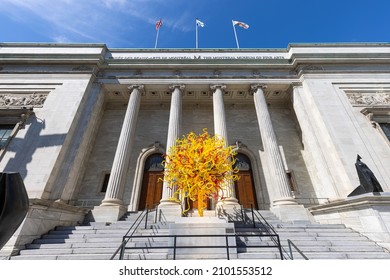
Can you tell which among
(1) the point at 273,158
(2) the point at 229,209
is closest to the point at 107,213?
(2) the point at 229,209

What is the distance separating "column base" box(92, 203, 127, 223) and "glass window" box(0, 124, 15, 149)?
7076 mm

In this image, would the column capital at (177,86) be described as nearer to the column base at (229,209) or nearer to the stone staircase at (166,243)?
the column base at (229,209)

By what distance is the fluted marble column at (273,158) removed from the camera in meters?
10.0

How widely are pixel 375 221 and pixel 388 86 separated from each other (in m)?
12.1

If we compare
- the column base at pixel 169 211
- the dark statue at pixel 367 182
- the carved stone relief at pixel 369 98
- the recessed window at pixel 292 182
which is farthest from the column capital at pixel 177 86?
the carved stone relief at pixel 369 98

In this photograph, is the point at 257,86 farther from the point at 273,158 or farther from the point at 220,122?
the point at 273,158

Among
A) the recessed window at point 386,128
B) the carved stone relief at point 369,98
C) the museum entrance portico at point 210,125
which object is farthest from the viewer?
the carved stone relief at point 369,98

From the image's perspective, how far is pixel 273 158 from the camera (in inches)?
437

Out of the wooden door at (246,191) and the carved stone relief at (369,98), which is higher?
the carved stone relief at (369,98)

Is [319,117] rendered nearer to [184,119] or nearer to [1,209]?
[184,119]

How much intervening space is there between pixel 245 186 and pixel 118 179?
8244 mm

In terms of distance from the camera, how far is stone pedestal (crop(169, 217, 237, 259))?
539 cm

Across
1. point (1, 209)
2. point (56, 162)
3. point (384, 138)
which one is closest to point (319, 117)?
point (384, 138)

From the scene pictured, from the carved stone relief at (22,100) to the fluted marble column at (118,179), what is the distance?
19.0 ft
